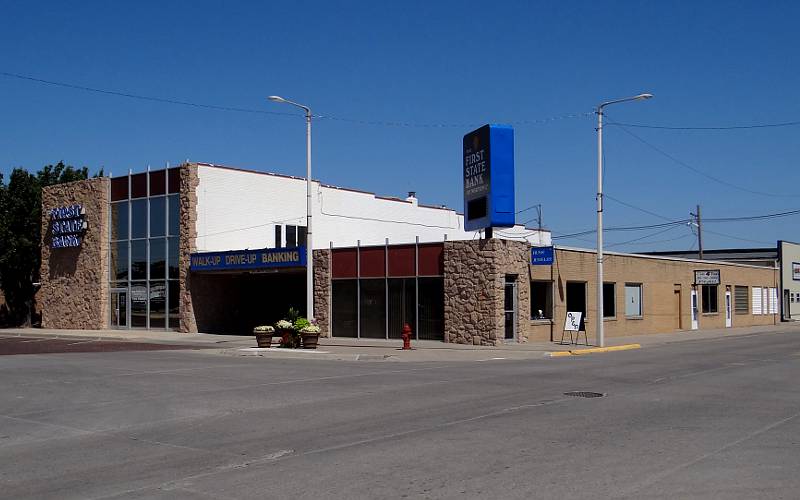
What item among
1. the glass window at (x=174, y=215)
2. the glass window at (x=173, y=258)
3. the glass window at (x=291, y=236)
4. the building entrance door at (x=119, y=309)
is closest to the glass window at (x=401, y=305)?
the glass window at (x=291, y=236)

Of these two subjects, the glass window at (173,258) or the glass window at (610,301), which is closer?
the glass window at (610,301)

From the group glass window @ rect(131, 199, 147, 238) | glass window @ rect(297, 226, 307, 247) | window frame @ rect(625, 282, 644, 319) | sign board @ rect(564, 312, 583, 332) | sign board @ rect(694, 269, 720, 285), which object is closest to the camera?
sign board @ rect(564, 312, 583, 332)

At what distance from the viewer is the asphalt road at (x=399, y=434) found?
7.94 m

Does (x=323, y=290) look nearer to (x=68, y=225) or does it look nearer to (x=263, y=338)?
(x=263, y=338)

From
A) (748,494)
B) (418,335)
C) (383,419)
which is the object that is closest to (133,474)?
(383,419)

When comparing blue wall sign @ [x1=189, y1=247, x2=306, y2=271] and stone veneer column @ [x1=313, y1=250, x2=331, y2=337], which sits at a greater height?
blue wall sign @ [x1=189, y1=247, x2=306, y2=271]

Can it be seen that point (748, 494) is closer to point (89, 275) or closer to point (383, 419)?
point (383, 419)

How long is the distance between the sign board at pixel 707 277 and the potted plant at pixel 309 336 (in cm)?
2453

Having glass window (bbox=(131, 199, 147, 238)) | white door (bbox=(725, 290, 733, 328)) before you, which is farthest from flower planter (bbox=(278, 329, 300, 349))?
white door (bbox=(725, 290, 733, 328))

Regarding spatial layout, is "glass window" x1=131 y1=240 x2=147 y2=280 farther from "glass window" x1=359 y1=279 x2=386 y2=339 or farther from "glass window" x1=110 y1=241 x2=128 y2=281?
"glass window" x1=359 y1=279 x2=386 y2=339

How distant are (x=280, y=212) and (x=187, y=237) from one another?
5323mm

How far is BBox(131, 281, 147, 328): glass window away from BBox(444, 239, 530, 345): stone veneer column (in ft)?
61.1

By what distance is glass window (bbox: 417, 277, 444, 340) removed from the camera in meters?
31.4

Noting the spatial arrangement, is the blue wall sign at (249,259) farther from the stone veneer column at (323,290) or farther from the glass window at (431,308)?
the glass window at (431,308)
